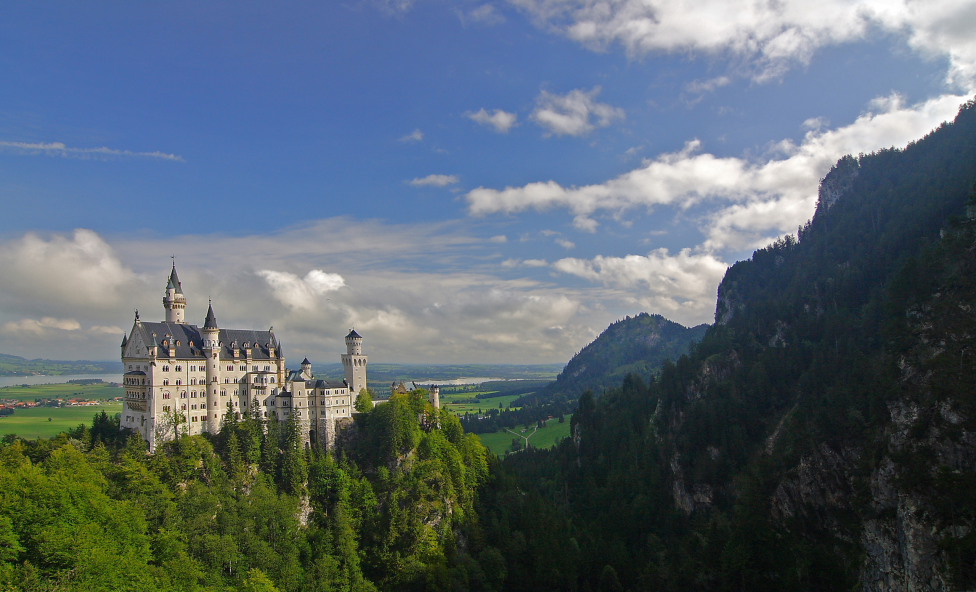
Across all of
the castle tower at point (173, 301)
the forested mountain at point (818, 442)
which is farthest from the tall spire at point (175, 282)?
the forested mountain at point (818, 442)

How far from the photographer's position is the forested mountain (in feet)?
244

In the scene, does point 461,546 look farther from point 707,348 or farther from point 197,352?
point 707,348

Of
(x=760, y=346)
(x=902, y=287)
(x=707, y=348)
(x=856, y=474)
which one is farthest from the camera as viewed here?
(x=707, y=348)

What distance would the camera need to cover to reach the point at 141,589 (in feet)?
194

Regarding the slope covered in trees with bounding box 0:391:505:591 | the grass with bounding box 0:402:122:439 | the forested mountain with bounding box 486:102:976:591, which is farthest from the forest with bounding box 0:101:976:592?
the grass with bounding box 0:402:122:439

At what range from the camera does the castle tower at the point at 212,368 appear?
92.2m

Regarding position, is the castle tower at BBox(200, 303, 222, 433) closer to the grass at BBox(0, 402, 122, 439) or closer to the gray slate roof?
the gray slate roof

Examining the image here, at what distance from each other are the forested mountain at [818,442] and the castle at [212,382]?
40.1 m

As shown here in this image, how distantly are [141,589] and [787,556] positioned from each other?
95.3 metres

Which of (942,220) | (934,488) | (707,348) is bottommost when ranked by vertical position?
(934,488)

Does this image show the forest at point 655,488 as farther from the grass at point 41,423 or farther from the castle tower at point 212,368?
the grass at point 41,423

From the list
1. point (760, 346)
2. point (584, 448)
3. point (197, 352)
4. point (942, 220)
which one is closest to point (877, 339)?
point (942, 220)

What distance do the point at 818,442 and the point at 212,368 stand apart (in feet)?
352

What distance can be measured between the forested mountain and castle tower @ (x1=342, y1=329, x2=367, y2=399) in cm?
3605
